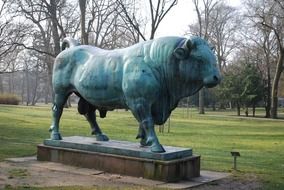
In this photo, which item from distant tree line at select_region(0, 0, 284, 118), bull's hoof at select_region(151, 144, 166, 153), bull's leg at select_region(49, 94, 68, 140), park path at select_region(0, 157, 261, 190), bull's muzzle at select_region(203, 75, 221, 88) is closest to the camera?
park path at select_region(0, 157, 261, 190)

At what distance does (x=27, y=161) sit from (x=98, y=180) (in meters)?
2.66

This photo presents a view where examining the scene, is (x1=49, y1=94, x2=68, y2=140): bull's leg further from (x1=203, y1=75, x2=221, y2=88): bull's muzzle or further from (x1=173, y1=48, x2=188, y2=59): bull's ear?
(x1=203, y1=75, x2=221, y2=88): bull's muzzle

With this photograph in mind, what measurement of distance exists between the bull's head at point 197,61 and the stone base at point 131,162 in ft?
4.71

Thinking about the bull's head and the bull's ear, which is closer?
the bull's head

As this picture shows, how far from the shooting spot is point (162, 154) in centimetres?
808

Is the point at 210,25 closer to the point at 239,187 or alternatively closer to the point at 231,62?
the point at 231,62

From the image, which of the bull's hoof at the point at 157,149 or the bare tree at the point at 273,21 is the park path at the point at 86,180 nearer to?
the bull's hoof at the point at 157,149

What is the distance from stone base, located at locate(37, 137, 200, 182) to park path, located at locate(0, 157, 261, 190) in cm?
15

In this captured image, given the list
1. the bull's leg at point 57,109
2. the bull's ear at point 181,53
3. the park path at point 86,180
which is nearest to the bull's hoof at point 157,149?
the park path at point 86,180

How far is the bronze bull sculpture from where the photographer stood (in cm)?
811

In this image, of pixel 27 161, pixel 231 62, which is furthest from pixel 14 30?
pixel 231 62

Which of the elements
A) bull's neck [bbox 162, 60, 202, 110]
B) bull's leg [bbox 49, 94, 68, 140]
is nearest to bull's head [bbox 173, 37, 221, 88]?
bull's neck [bbox 162, 60, 202, 110]

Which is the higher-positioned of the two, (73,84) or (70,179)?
(73,84)

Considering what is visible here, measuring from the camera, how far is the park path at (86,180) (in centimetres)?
768
